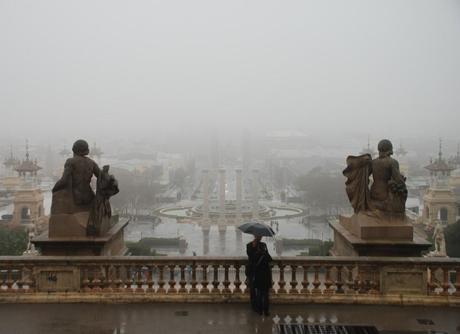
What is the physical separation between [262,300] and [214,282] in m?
0.81

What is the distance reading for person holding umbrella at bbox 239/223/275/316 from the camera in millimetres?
6320

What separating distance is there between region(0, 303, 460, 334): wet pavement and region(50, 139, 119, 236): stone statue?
113cm

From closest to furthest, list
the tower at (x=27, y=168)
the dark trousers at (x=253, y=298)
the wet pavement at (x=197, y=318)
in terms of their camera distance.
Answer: the wet pavement at (x=197, y=318) < the dark trousers at (x=253, y=298) < the tower at (x=27, y=168)

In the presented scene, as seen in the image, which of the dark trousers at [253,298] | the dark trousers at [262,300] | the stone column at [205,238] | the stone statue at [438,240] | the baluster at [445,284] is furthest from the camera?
the stone column at [205,238]

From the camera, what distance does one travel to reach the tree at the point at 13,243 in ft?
72.3

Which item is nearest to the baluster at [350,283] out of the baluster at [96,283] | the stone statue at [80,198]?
the baluster at [96,283]

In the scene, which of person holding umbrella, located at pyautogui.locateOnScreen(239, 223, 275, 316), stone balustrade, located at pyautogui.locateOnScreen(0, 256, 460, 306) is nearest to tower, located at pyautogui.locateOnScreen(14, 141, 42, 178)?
stone balustrade, located at pyautogui.locateOnScreen(0, 256, 460, 306)

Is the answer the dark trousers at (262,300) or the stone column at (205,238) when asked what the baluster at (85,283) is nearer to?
the dark trousers at (262,300)

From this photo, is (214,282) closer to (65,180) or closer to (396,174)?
(65,180)

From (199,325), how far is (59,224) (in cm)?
264

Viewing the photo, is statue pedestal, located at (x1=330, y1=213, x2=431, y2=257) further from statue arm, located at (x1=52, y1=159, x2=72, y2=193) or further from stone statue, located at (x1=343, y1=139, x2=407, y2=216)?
statue arm, located at (x1=52, y1=159, x2=72, y2=193)

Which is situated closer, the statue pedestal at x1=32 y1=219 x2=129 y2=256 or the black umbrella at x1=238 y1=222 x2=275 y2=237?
the black umbrella at x1=238 y1=222 x2=275 y2=237

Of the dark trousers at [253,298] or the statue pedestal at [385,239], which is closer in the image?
the dark trousers at [253,298]

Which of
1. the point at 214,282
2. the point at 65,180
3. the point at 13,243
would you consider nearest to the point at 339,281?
the point at 214,282
